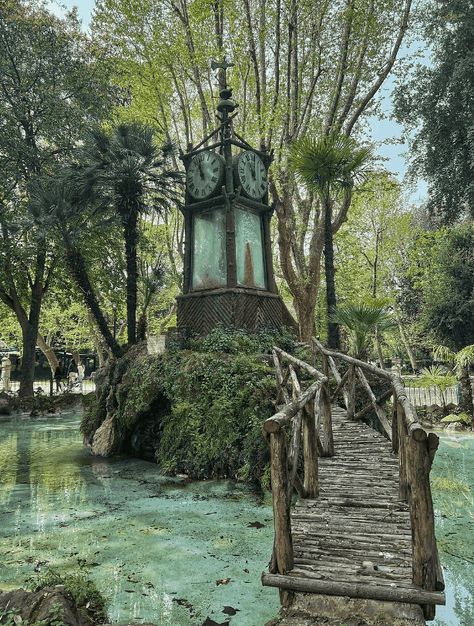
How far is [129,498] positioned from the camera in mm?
8359

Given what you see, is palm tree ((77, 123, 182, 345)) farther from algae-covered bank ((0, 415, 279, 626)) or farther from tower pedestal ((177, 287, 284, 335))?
algae-covered bank ((0, 415, 279, 626))

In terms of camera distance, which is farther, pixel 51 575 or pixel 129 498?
pixel 129 498

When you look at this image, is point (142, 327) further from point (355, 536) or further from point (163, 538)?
point (355, 536)

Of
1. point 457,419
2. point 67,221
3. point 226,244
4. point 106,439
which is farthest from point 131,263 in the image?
point 457,419

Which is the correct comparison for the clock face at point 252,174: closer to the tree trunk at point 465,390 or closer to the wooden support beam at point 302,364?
the wooden support beam at point 302,364

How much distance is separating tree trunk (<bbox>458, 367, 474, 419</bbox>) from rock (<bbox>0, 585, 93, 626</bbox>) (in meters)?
14.7

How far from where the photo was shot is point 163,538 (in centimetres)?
639

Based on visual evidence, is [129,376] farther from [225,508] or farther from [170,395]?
[225,508]

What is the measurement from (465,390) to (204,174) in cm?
1094

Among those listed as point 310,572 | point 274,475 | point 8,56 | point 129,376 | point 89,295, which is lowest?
point 310,572

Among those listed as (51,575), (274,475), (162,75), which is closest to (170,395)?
(51,575)

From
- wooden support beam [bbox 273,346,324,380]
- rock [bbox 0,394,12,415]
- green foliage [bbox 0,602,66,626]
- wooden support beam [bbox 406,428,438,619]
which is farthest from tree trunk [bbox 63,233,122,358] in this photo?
wooden support beam [bbox 406,428,438,619]

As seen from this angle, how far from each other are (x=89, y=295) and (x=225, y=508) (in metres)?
11.3

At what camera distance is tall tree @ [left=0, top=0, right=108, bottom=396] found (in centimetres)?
2112
